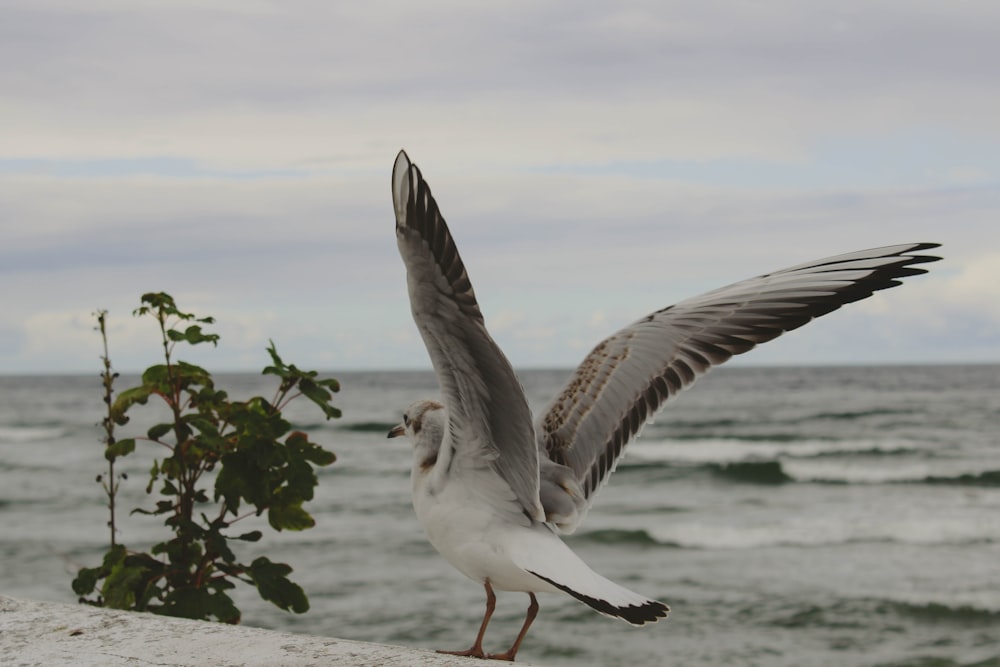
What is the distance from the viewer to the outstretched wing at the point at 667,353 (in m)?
3.08

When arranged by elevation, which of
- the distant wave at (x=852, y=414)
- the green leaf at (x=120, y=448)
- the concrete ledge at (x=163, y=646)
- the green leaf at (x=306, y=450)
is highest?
the green leaf at (x=120, y=448)

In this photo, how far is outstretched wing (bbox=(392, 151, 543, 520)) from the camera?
7.02 ft

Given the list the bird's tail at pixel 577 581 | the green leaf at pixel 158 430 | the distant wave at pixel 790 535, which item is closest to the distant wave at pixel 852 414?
the distant wave at pixel 790 535

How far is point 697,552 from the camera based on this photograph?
11.3 m

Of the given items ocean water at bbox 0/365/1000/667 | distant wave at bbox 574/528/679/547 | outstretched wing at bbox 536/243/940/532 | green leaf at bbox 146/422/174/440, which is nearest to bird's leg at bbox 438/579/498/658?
outstretched wing at bbox 536/243/940/532

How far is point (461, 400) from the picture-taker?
98.0 inches

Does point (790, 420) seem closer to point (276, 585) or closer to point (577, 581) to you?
point (276, 585)

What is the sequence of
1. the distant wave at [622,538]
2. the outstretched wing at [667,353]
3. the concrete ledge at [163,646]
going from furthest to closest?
1. the distant wave at [622,538]
2. the outstretched wing at [667,353]
3. the concrete ledge at [163,646]

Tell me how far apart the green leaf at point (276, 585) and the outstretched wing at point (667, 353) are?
942 mm

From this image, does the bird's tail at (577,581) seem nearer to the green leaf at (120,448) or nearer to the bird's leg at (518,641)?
the bird's leg at (518,641)

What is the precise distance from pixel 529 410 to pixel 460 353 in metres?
0.26

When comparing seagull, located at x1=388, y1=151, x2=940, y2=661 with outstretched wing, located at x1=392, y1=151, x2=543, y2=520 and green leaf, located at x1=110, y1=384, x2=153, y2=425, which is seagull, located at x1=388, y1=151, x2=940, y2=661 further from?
green leaf, located at x1=110, y1=384, x2=153, y2=425

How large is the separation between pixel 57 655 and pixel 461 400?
1.05 metres

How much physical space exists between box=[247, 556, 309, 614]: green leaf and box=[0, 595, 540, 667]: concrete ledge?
0.65 metres
